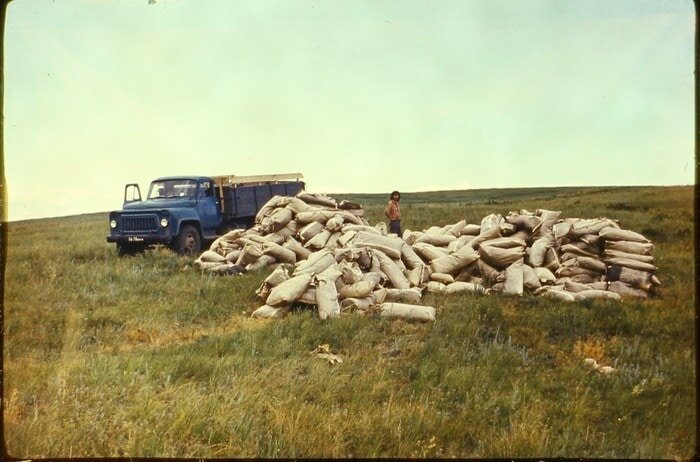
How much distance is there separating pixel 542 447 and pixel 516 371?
1859 millimetres

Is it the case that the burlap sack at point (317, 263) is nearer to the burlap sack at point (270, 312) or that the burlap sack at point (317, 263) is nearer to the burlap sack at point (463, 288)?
the burlap sack at point (270, 312)

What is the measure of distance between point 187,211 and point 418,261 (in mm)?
7178

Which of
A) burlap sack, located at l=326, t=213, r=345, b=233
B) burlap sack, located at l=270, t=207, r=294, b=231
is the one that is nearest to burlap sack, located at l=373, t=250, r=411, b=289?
burlap sack, located at l=326, t=213, r=345, b=233

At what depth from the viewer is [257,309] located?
8.45 meters

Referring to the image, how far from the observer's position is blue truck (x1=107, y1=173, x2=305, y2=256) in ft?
45.7

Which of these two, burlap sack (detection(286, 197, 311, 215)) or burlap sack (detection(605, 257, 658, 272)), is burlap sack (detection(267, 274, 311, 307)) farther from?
burlap sack (detection(605, 257, 658, 272))

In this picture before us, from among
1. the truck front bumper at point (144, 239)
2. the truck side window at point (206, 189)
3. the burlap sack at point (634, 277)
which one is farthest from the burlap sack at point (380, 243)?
the truck side window at point (206, 189)

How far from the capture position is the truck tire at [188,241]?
14117 millimetres

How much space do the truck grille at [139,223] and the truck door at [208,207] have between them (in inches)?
54.9

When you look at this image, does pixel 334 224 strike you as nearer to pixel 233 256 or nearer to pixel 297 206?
pixel 297 206

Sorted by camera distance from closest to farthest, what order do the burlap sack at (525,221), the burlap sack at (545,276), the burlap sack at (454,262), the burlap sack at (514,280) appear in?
the burlap sack at (514,280) → the burlap sack at (545,276) → the burlap sack at (454,262) → the burlap sack at (525,221)

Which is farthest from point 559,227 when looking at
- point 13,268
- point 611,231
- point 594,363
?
point 13,268

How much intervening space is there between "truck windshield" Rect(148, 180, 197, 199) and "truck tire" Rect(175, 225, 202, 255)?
44.9 inches

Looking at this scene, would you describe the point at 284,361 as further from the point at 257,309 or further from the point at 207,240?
the point at 207,240
